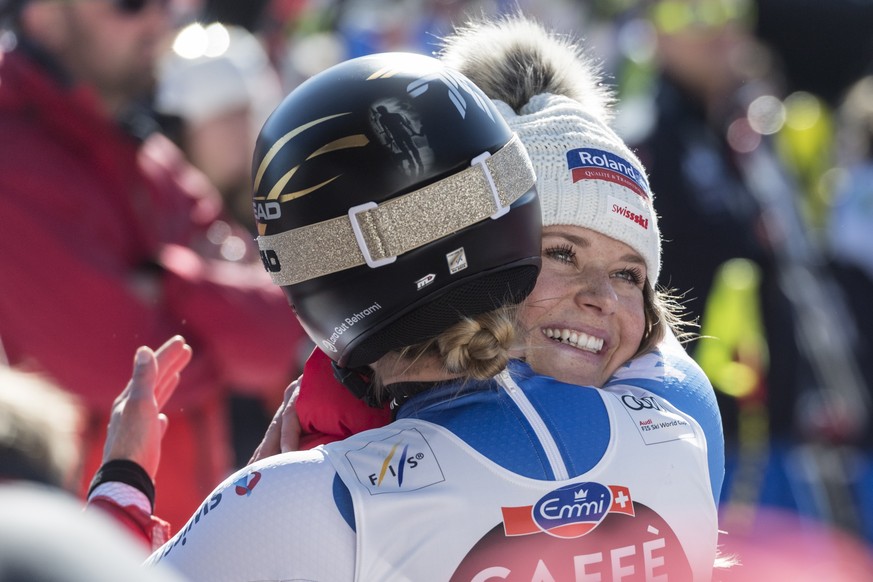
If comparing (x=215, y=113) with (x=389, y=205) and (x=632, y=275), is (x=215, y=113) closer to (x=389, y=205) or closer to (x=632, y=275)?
(x=632, y=275)

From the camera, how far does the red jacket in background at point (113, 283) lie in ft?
13.0

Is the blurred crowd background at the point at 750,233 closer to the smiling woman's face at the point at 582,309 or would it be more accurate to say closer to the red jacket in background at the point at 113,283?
the red jacket in background at the point at 113,283

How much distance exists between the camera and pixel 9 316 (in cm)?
397

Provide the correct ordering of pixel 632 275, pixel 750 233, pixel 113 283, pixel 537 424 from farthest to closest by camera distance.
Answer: pixel 750 233 < pixel 113 283 < pixel 632 275 < pixel 537 424

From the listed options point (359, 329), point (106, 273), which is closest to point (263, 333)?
point (106, 273)

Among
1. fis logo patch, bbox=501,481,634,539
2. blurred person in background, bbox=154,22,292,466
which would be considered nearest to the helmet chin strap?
fis logo patch, bbox=501,481,634,539

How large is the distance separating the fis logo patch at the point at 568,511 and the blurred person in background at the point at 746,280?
4.30 meters

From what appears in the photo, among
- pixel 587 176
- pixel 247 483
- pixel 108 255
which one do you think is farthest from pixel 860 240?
pixel 247 483

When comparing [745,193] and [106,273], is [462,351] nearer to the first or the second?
[106,273]

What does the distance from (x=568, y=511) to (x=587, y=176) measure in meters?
0.80

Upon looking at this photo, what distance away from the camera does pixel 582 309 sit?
2.41 m

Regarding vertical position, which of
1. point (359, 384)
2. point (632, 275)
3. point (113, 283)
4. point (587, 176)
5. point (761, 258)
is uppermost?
point (761, 258)

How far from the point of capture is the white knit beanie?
2473mm

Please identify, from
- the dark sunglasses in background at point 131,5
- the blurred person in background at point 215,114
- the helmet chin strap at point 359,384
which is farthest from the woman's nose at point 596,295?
the blurred person in background at point 215,114
